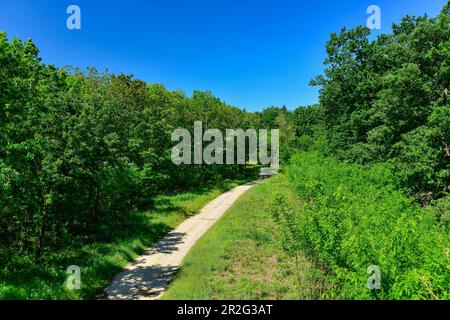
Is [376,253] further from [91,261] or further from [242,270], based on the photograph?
[91,261]

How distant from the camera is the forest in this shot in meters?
7.66

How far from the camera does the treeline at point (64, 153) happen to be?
11.6m

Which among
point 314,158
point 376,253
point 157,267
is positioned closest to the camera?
point 376,253

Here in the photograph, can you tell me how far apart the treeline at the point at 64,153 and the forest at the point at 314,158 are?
0.07m

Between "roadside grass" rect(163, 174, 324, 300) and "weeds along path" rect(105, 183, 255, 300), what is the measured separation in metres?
0.58

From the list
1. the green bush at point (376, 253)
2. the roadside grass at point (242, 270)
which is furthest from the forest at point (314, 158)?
the roadside grass at point (242, 270)

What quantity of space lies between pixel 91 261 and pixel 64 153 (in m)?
4.98

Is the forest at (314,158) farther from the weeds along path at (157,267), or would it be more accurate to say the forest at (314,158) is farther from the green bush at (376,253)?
the weeds along path at (157,267)

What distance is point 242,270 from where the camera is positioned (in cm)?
1234

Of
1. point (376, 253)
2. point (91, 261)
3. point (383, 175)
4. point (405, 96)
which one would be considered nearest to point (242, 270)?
point (91, 261)

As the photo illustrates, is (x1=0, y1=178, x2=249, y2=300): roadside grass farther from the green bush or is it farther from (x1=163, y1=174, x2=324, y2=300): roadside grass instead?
the green bush
